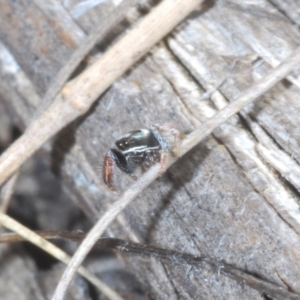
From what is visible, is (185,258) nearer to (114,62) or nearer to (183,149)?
(183,149)

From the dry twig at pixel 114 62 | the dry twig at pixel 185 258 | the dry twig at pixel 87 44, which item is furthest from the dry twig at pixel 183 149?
the dry twig at pixel 87 44

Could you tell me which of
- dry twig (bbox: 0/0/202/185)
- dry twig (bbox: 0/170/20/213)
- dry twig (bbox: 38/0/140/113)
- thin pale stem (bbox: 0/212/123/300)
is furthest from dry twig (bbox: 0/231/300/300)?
dry twig (bbox: 38/0/140/113)

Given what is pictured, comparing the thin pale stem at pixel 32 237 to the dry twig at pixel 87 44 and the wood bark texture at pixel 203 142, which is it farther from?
the dry twig at pixel 87 44

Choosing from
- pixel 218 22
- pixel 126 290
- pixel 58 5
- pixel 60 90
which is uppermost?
pixel 58 5

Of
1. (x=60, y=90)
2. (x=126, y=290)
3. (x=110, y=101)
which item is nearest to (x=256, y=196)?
(x=110, y=101)

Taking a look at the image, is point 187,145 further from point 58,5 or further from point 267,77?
point 58,5

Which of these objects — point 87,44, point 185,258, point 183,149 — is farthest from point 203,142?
point 87,44

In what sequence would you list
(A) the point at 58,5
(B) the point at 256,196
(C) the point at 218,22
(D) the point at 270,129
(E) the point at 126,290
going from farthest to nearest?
(E) the point at 126,290
(A) the point at 58,5
(C) the point at 218,22
(D) the point at 270,129
(B) the point at 256,196

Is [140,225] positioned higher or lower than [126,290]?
higher
